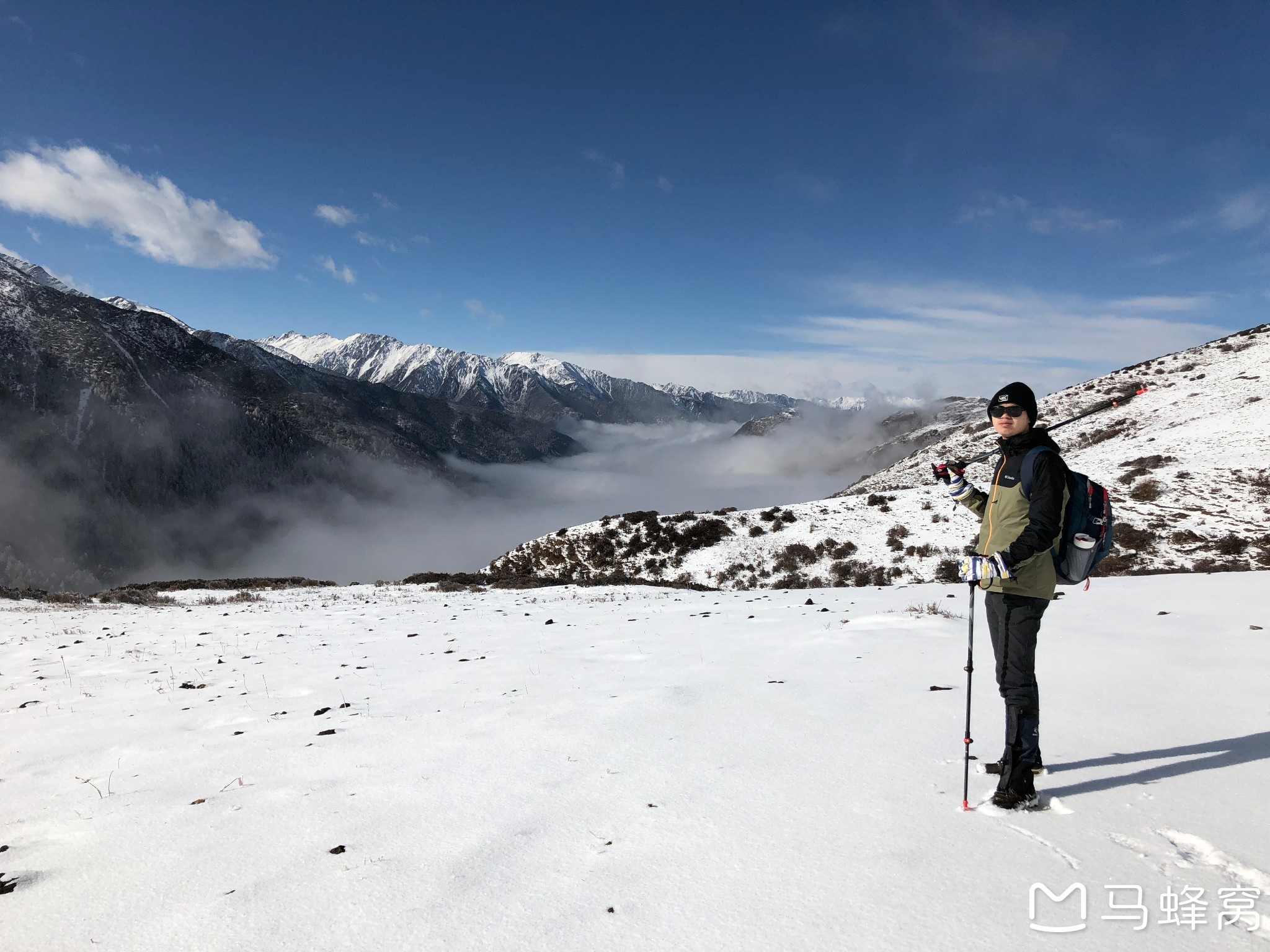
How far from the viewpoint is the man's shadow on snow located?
424cm

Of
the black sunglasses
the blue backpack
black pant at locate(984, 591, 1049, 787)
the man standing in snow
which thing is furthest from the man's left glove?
the black sunglasses

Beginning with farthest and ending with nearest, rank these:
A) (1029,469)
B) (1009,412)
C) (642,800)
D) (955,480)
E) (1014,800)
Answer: (955,480)
(1009,412)
(1029,469)
(642,800)
(1014,800)

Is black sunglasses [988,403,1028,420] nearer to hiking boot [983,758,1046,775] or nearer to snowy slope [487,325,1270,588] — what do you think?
hiking boot [983,758,1046,775]

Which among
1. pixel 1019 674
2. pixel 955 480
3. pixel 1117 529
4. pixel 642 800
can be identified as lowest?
pixel 642 800

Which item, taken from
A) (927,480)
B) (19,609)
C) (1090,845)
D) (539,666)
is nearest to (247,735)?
(539,666)

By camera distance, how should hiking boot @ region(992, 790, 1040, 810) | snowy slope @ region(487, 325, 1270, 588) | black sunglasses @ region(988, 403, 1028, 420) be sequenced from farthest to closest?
snowy slope @ region(487, 325, 1270, 588) → black sunglasses @ region(988, 403, 1028, 420) → hiking boot @ region(992, 790, 1040, 810)

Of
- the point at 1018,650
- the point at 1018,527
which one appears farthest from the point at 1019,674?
the point at 1018,527

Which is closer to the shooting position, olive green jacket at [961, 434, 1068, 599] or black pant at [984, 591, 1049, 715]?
olive green jacket at [961, 434, 1068, 599]

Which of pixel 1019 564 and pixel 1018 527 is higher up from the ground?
pixel 1018 527

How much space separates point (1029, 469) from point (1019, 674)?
1540mm

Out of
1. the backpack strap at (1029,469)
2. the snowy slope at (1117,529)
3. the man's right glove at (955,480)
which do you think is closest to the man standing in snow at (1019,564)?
the backpack strap at (1029,469)

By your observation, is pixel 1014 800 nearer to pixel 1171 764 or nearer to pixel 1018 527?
pixel 1171 764

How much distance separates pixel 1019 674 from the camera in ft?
14.3

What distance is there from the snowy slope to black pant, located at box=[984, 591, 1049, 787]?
20.8 m
